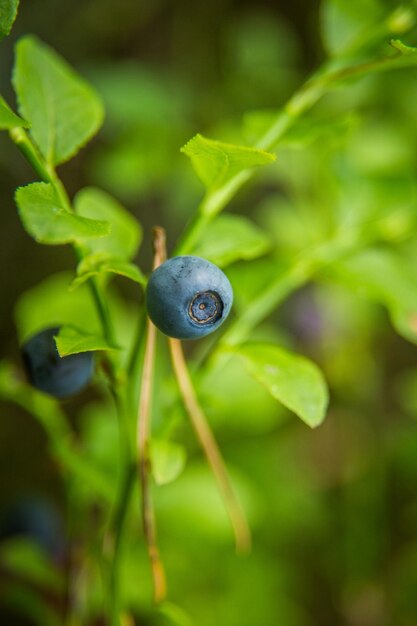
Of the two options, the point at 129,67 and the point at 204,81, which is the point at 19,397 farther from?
the point at 204,81

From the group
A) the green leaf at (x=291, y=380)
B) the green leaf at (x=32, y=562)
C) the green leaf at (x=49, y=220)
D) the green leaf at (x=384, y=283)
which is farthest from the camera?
the green leaf at (x=32, y=562)

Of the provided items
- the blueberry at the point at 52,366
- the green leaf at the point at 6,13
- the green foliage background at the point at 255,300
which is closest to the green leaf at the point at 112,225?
the green foliage background at the point at 255,300

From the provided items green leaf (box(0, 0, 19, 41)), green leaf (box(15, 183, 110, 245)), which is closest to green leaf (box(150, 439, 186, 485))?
green leaf (box(15, 183, 110, 245))

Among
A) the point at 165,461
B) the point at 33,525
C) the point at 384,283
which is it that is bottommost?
the point at 33,525

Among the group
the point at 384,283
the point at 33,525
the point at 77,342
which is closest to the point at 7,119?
the point at 77,342

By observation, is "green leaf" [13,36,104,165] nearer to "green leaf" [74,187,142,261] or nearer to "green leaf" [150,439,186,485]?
"green leaf" [74,187,142,261]

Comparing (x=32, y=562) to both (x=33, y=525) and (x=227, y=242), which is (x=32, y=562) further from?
(x=227, y=242)

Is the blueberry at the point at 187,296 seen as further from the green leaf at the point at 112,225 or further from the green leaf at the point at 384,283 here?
the green leaf at the point at 384,283
